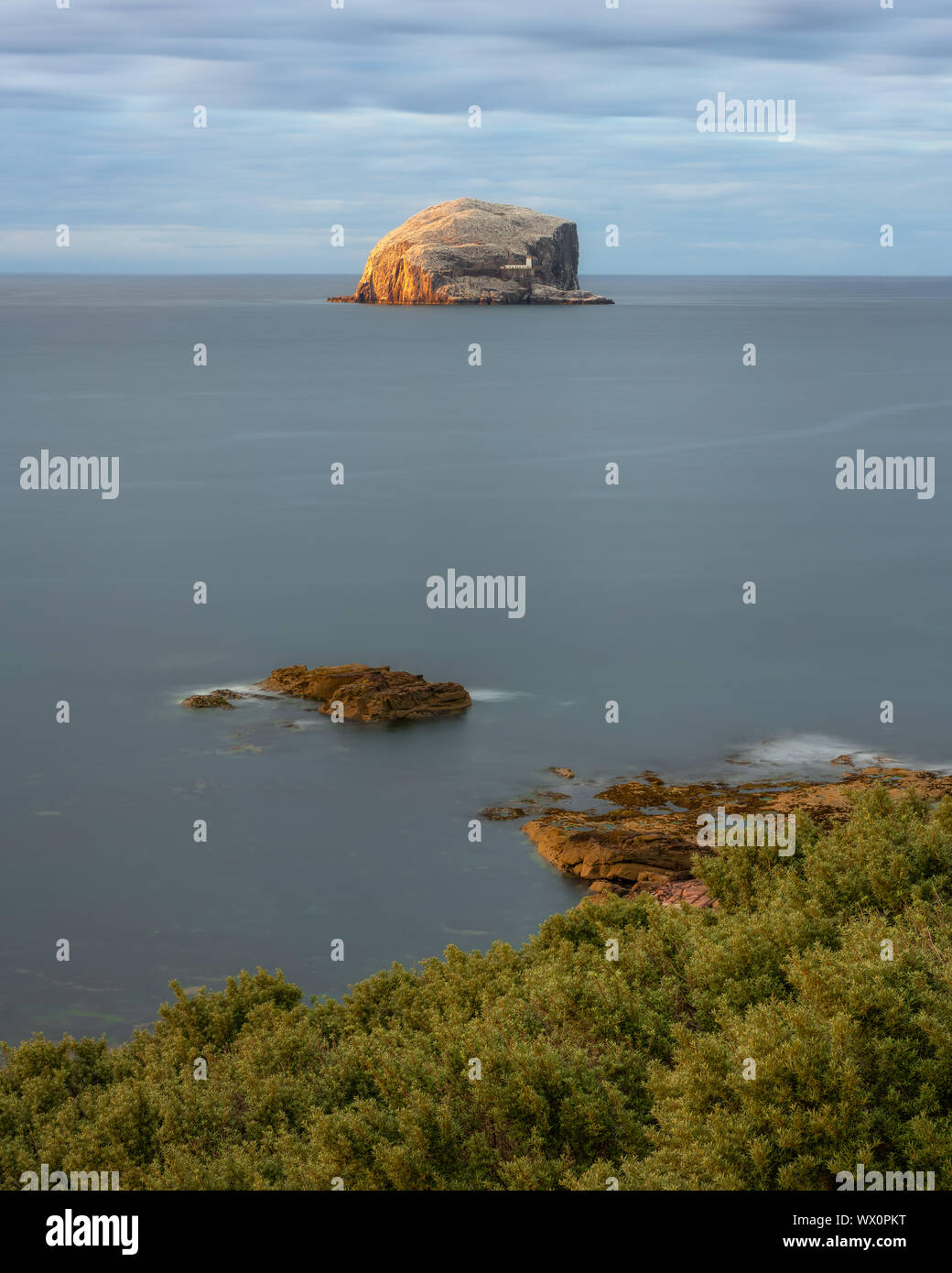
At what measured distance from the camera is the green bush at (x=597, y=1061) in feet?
41.7

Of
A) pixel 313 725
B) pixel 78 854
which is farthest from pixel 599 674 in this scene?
pixel 78 854

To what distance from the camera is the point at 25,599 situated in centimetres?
5622

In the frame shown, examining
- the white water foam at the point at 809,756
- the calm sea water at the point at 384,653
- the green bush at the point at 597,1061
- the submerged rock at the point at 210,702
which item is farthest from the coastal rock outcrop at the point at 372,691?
the green bush at the point at 597,1061

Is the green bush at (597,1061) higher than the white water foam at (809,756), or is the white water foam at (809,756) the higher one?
the white water foam at (809,756)

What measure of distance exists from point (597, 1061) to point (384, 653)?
1280 inches

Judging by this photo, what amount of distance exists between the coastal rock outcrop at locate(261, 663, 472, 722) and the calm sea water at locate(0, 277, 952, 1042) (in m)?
0.97

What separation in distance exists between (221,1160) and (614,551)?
53247 millimetres

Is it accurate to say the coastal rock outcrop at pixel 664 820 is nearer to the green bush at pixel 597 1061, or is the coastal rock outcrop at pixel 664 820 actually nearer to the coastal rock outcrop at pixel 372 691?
the green bush at pixel 597 1061

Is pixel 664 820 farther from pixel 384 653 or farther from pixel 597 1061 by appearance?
pixel 384 653

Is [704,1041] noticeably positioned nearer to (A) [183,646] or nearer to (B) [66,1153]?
(B) [66,1153]

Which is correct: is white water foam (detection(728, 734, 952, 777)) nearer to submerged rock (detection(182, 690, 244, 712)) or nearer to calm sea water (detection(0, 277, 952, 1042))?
calm sea water (detection(0, 277, 952, 1042))

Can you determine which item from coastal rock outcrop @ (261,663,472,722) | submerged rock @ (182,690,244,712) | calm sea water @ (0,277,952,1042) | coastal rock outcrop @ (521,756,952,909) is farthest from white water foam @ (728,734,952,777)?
submerged rock @ (182,690,244,712)

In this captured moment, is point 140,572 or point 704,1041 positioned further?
point 140,572

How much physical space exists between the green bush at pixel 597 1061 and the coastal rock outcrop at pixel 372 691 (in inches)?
709
